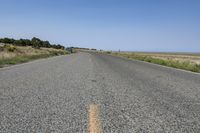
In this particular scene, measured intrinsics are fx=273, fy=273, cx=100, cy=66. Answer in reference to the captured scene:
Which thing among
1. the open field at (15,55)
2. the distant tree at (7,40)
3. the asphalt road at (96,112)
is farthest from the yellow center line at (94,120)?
the distant tree at (7,40)

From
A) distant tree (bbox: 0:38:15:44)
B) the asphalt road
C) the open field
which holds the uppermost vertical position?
distant tree (bbox: 0:38:15:44)

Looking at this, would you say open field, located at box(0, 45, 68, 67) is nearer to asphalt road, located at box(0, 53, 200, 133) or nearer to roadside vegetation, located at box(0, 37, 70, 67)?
roadside vegetation, located at box(0, 37, 70, 67)

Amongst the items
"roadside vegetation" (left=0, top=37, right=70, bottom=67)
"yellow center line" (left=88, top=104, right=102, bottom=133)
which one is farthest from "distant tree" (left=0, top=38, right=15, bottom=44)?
"yellow center line" (left=88, top=104, right=102, bottom=133)

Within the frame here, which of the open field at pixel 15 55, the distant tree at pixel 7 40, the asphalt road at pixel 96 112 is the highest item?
the distant tree at pixel 7 40

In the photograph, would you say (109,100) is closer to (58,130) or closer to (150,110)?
(150,110)

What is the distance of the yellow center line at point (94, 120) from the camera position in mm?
4289

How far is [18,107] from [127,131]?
2699 mm

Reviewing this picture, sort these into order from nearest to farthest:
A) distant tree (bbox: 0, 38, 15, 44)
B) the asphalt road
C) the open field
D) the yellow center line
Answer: the yellow center line → the asphalt road → the open field → distant tree (bbox: 0, 38, 15, 44)

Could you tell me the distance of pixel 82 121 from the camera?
15.7 feet

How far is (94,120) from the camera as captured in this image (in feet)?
15.9

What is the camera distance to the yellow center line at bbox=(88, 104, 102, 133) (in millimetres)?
4289

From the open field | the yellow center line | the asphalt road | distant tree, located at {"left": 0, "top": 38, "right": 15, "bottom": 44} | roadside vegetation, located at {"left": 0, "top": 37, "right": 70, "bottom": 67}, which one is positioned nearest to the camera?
the yellow center line

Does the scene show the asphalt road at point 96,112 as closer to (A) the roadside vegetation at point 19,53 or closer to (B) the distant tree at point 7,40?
(A) the roadside vegetation at point 19,53

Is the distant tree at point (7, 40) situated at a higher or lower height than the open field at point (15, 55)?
higher
